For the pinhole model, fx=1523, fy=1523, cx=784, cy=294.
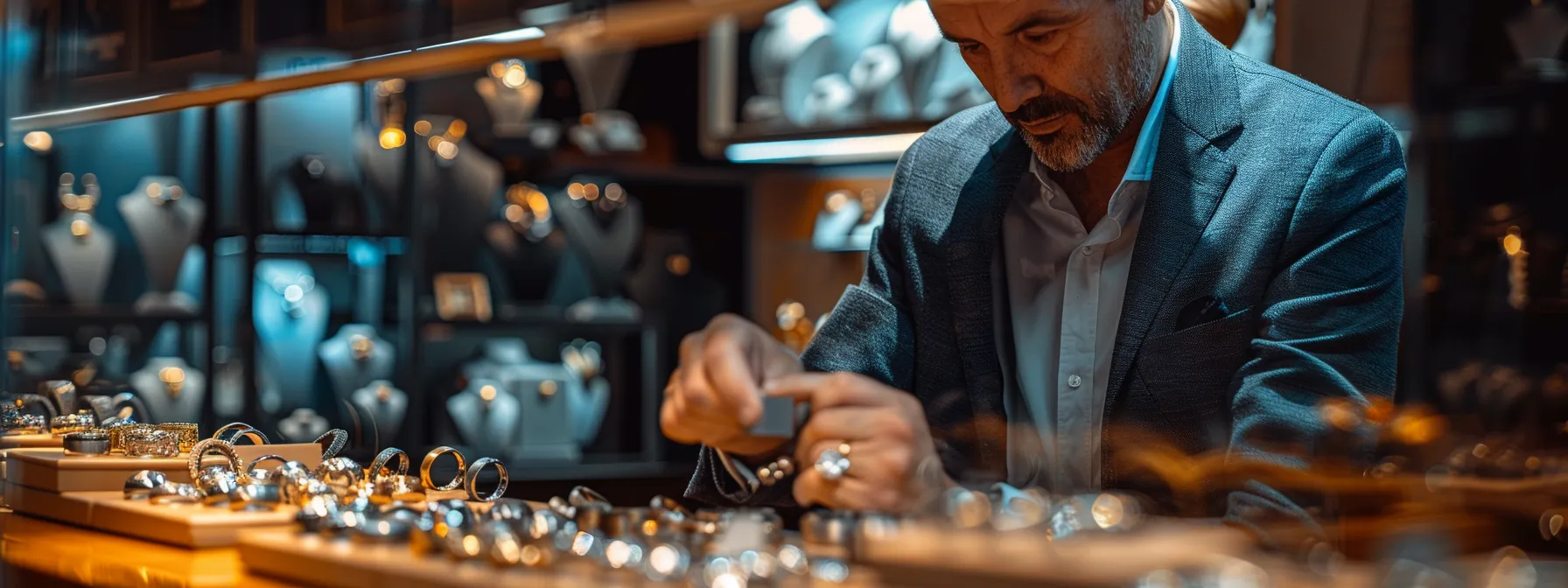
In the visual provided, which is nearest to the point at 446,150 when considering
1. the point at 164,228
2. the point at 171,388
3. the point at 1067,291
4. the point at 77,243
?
the point at 164,228

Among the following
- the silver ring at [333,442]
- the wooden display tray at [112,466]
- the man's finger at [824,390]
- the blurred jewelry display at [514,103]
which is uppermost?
the blurred jewelry display at [514,103]

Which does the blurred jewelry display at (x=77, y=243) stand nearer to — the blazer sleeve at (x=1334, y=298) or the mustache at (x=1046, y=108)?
the mustache at (x=1046, y=108)

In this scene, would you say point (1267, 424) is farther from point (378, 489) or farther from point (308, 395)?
point (308, 395)

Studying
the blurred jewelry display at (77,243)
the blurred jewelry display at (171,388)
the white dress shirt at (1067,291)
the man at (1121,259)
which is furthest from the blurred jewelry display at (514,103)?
the white dress shirt at (1067,291)

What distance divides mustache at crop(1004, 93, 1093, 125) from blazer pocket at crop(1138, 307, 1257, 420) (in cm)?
18

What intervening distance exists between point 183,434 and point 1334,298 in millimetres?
803

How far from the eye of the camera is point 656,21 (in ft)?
2.49

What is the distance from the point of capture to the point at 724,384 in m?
0.73

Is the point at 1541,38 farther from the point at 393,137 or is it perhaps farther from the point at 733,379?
the point at 393,137

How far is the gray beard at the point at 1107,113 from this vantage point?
3.80 feet

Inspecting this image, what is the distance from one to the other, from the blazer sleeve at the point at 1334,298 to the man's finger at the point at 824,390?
0.75 feet

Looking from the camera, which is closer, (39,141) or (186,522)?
(186,522)

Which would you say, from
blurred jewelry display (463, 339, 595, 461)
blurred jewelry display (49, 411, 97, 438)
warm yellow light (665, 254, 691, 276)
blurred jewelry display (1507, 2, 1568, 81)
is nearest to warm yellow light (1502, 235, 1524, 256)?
blurred jewelry display (1507, 2, 1568, 81)

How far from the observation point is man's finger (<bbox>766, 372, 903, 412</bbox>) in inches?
29.3
